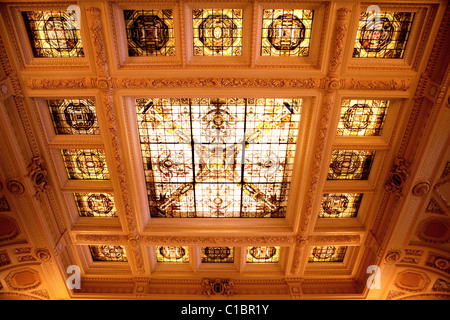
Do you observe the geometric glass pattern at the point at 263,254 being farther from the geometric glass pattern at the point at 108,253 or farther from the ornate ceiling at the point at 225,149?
the geometric glass pattern at the point at 108,253

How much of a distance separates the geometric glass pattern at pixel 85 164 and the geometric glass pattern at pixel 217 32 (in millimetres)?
3643

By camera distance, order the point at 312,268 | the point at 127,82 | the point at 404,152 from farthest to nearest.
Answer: the point at 312,268 → the point at 404,152 → the point at 127,82

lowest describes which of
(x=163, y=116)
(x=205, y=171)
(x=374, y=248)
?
(x=374, y=248)

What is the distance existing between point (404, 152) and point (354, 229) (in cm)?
263

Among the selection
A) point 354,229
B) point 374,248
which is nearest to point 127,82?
point 354,229

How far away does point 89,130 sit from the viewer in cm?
701

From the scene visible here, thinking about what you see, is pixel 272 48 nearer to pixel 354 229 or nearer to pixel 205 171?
pixel 205 171

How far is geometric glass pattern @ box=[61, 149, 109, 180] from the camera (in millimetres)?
7371

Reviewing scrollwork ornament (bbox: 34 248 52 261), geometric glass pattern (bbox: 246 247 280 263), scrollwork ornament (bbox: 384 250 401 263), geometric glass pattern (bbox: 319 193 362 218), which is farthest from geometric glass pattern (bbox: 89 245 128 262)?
scrollwork ornament (bbox: 384 250 401 263)

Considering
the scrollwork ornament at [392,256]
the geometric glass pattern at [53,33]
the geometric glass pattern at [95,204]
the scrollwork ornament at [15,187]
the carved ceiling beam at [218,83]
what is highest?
the geometric glass pattern at [53,33]

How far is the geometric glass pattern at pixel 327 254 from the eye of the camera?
927cm

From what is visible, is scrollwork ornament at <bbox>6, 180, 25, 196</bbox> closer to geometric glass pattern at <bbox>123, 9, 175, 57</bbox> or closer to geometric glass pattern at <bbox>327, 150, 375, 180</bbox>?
geometric glass pattern at <bbox>123, 9, 175, 57</bbox>

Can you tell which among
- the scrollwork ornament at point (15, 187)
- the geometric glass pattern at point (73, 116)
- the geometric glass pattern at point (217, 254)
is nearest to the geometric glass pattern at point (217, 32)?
the geometric glass pattern at point (73, 116)

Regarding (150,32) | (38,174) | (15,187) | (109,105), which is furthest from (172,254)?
(150,32)
